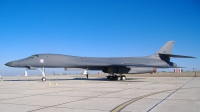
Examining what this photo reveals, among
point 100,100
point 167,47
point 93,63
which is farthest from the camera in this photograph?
point 167,47

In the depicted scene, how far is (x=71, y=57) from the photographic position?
25.2 metres

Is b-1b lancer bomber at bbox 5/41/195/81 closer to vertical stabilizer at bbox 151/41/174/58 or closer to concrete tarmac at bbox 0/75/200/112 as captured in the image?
vertical stabilizer at bbox 151/41/174/58

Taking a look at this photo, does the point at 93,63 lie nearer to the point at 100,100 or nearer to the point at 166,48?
the point at 166,48

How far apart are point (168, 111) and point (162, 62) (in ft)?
80.0

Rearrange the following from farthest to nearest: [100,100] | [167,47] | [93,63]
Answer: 1. [167,47]
2. [93,63]
3. [100,100]

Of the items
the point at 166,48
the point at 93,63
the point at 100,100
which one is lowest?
the point at 100,100

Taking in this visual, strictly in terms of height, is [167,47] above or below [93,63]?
above

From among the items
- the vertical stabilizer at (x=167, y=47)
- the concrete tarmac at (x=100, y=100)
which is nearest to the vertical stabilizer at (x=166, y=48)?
the vertical stabilizer at (x=167, y=47)

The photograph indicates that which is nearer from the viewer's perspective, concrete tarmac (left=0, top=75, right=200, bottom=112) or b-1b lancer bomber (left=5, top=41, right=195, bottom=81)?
concrete tarmac (left=0, top=75, right=200, bottom=112)

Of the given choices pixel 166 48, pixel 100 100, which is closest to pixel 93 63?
pixel 166 48

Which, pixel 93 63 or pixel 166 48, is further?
pixel 166 48

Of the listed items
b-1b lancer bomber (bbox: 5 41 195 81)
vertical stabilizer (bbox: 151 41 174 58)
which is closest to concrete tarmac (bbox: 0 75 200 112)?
b-1b lancer bomber (bbox: 5 41 195 81)

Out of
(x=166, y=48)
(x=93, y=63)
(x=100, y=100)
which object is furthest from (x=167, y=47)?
(x=100, y=100)

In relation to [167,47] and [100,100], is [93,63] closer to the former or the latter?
[167,47]
